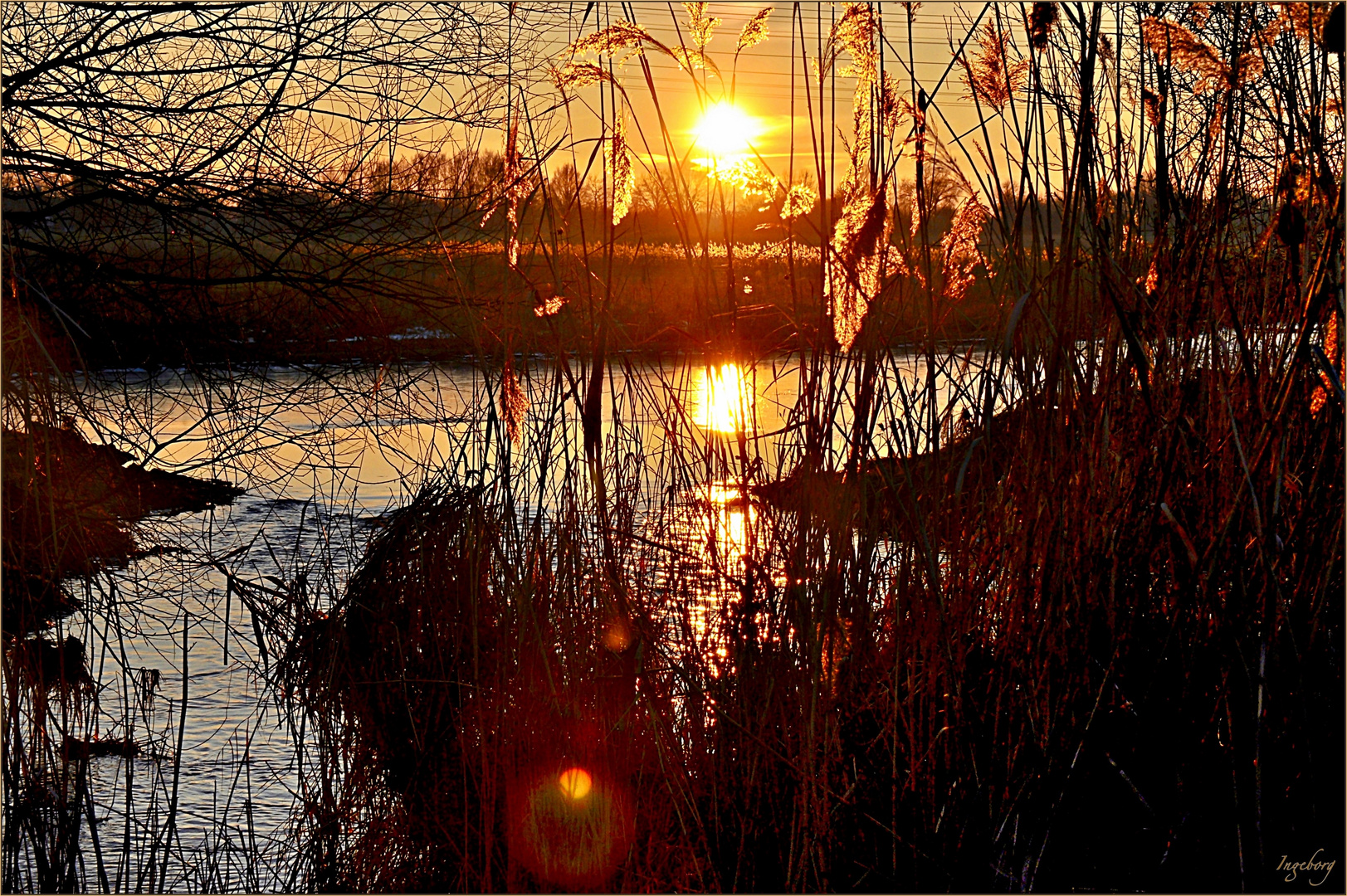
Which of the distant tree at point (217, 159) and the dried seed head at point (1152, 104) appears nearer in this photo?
the dried seed head at point (1152, 104)

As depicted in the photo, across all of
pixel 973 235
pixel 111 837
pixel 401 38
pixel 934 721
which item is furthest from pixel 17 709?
pixel 401 38

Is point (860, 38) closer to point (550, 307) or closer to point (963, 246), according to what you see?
point (963, 246)

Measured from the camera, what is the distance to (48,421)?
2.49 m

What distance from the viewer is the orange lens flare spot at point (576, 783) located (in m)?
2.20

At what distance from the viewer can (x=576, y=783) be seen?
2.21 meters

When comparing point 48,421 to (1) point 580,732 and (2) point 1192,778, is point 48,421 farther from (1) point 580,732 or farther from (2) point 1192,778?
(2) point 1192,778

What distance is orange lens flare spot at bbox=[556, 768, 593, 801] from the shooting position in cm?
220

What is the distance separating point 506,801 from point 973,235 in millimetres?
1402

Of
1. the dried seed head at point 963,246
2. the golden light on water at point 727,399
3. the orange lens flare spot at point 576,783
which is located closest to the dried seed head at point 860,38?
the dried seed head at point 963,246

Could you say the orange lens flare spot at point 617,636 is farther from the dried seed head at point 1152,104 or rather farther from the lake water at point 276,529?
the dried seed head at point 1152,104

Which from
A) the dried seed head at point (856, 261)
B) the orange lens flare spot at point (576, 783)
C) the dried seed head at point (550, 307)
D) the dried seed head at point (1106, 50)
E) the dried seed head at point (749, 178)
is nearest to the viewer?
the dried seed head at point (856, 261)

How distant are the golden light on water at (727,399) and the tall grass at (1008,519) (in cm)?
3

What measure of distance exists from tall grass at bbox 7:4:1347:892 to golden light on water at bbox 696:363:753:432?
29 mm

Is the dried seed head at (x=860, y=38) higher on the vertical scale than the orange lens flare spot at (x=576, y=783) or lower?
higher
